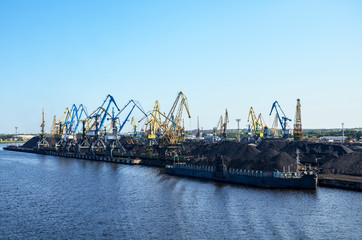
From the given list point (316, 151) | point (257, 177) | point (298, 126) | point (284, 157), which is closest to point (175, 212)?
point (257, 177)

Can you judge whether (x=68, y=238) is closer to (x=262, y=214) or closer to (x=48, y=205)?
(x=48, y=205)

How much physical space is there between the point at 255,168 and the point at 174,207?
111 ft

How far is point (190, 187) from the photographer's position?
8094cm

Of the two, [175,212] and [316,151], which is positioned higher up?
[316,151]

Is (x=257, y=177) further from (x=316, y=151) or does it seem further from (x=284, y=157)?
(x=316, y=151)

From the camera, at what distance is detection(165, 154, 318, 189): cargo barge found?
244 feet

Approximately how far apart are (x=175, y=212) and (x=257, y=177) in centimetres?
2986

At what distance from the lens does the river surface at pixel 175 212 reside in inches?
1810

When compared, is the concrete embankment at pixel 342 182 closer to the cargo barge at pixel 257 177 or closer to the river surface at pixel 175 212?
the cargo barge at pixel 257 177

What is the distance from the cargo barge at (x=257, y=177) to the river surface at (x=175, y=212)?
3057 millimetres

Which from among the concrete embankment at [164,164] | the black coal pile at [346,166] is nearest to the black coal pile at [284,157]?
the black coal pile at [346,166]

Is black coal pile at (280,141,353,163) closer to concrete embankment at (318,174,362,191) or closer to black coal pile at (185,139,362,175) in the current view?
black coal pile at (185,139,362,175)

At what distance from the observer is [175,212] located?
56.7m

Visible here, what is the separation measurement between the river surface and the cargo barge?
306 centimetres
